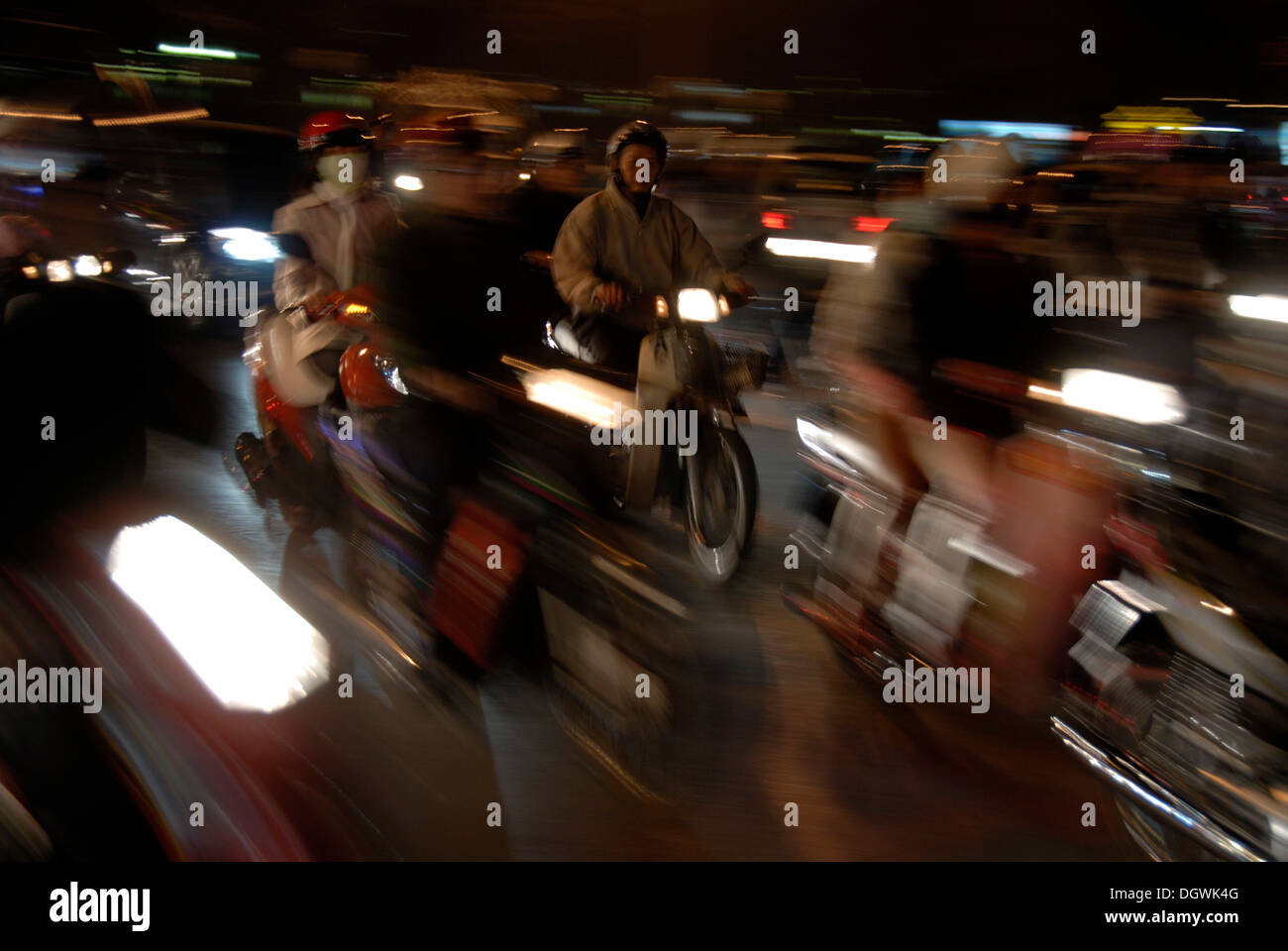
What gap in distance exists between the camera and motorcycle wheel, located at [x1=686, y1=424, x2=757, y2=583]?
5.55 meters

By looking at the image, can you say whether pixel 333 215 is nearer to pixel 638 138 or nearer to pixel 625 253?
pixel 625 253

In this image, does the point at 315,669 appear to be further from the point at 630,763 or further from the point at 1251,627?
the point at 1251,627

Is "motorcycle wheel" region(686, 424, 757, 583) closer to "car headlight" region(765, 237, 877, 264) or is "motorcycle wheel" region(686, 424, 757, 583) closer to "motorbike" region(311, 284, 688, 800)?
"motorbike" region(311, 284, 688, 800)

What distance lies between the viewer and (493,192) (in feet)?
17.1

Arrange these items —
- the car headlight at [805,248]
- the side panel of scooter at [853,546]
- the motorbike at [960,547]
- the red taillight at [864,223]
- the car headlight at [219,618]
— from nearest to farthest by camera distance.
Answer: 1. the car headlight at [219,618]
2. the motorbike at [960,547]
3. the side panel of scooter at [853,546]
4. the red taillight at [864,223]
5. the car headlight at [805,248]

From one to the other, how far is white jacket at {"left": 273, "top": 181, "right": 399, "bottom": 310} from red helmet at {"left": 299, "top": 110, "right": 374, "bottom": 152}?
0.22m

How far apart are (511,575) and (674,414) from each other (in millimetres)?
1904

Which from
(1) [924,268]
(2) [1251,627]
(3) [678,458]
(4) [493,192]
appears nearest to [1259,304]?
(1) [924,268]

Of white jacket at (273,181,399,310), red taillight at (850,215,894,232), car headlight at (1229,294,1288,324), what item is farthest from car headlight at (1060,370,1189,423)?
red taillight at (850,215,894,232)

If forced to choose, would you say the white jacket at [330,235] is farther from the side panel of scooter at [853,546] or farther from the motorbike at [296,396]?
the side panel of scooter at [853,546]

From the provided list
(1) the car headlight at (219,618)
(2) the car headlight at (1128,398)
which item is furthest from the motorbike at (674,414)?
(1) the car headlight at (219,618)

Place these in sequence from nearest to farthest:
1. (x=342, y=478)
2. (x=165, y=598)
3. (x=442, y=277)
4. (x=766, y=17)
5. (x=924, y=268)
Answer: (x=165, y=598)
(x=442, y=277)
(x=924, y=268)
(x=342, y=478)
(x=766, y=17)

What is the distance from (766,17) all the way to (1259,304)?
3048 millimetres

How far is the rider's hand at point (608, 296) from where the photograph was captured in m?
5.38
